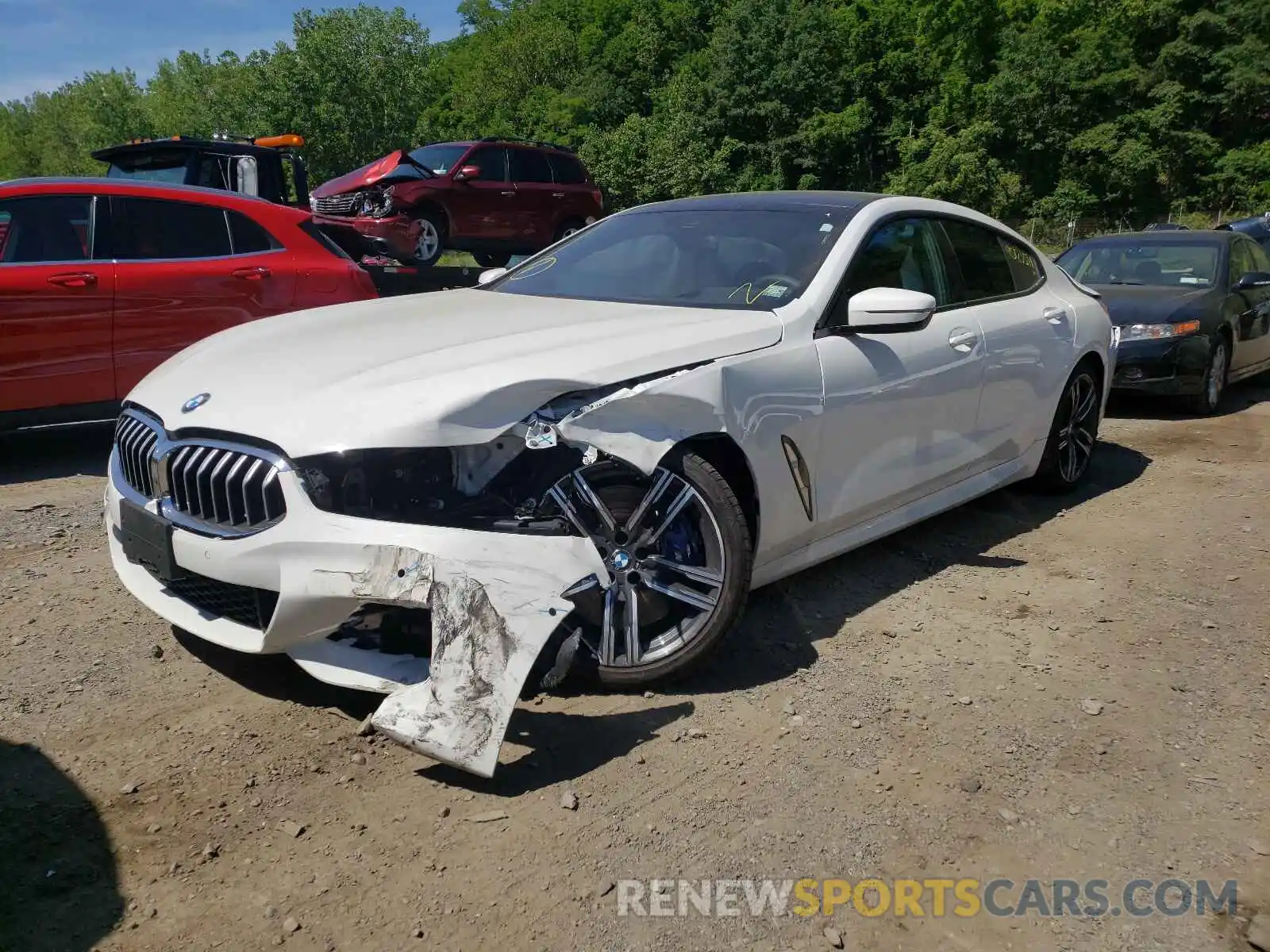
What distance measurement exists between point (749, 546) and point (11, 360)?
4.45 m

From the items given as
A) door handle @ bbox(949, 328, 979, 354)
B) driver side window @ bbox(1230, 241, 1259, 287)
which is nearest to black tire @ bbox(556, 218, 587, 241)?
driver side window @ bbox(1230, 241, 1259, 287)

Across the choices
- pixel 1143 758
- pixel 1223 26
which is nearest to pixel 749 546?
pixel 1143 758

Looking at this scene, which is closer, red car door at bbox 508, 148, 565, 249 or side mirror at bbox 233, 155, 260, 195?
side mirror at bbox 233, 155, 260, 195

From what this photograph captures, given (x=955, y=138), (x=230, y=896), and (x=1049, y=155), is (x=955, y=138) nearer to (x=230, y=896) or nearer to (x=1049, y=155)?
(x=1049, y=155)

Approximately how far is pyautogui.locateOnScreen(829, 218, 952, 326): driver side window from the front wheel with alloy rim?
1045 mm

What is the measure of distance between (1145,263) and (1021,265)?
4.86 m

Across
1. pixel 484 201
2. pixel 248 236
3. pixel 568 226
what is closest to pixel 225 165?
pixel 248 236

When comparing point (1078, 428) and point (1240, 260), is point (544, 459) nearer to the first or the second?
point (1078, 428)

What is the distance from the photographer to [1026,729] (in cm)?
323

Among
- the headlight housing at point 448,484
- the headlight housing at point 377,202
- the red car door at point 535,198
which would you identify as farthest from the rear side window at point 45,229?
the red car door at point 535,198

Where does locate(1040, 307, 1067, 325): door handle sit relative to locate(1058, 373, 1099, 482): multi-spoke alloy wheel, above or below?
above

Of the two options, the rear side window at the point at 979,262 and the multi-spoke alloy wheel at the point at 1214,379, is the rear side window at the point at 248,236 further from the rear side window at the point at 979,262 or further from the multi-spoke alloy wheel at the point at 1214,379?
the multi-spoke alloy wheel at the point at 1214,379

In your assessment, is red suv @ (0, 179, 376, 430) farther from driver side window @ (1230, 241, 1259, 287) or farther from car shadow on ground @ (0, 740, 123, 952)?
driver side window @ (1230, 241, 1259, 287)

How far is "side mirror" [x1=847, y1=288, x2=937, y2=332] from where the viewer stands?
3811 millimetres
